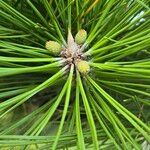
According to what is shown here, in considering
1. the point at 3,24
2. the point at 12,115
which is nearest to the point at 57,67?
the point at 3,24

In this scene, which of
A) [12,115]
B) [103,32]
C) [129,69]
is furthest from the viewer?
[12,115]

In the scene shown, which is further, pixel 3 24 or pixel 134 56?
pixel 134 56

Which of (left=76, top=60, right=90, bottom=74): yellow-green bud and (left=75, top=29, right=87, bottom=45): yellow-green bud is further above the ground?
(left=75, top=29, right=87, bottom=45): yellow-green bud

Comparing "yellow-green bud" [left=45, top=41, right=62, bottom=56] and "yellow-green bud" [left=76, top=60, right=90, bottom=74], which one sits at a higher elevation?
"yellow-green bud" [left=45, top=41, right=62, bottom=56]

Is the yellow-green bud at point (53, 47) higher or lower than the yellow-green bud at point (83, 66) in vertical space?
higher

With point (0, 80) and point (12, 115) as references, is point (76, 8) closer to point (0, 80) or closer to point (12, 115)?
point (0, 80)

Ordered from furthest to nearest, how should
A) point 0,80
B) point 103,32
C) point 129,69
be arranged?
point 0,80, point 103,32, point 129,69

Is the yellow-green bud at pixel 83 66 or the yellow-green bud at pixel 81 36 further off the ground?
the yellow-green bud at pixel 81 36

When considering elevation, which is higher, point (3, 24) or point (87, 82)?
point (3, 24)
